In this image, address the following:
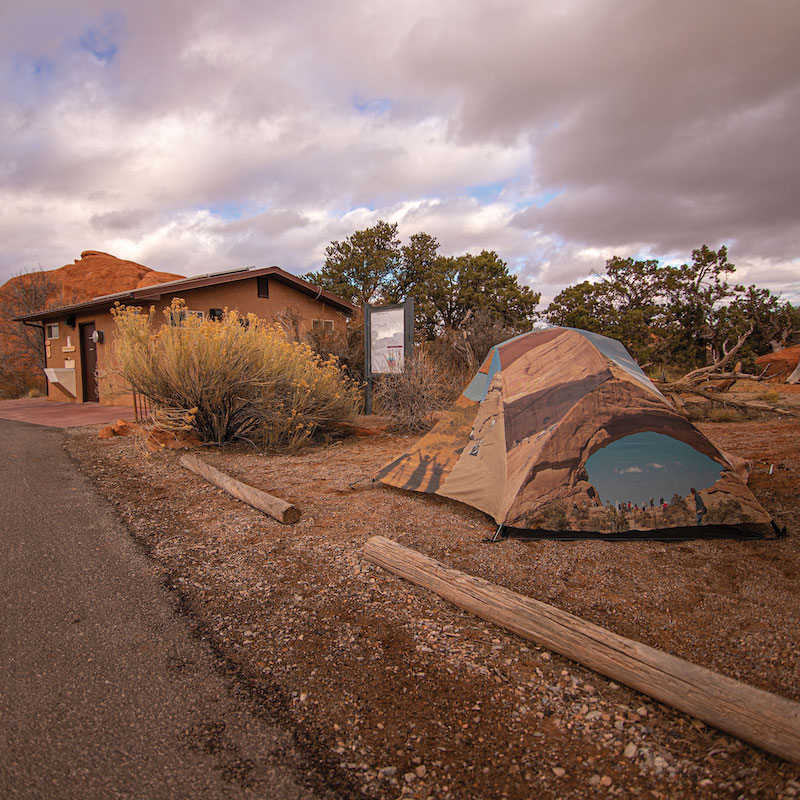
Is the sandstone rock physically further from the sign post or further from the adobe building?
the adobe building

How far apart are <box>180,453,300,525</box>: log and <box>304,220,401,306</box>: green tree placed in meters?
22.9

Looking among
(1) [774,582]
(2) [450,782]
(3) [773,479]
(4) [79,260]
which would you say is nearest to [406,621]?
(2) [450,782]

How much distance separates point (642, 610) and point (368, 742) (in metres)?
1.80

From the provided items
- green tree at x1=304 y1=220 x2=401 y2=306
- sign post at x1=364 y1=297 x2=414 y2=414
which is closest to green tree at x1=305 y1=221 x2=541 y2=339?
green tree at x1=304 y1=220 x2=401 y2=306

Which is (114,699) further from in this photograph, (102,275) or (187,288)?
(102,275)

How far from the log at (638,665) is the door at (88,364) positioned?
1871 centimetres

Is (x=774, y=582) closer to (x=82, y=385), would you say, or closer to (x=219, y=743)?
(x=219, y=743)

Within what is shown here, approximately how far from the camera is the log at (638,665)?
5.92ft

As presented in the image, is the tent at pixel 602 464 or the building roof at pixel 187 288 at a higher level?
the building roof at pixel 187 288

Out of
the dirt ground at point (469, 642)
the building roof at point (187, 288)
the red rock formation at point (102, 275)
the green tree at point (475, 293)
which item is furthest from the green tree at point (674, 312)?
the red rock formation at point (102, 275)

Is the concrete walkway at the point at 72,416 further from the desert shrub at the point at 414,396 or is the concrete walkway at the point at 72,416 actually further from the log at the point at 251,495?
the log at the point at 251,495

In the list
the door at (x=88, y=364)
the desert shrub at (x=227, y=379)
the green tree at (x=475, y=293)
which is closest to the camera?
the desert shrub at (x=227, y=379)

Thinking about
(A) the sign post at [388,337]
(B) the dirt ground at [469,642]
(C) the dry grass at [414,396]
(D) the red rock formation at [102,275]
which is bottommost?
(B) the dirt ground at [469,642]

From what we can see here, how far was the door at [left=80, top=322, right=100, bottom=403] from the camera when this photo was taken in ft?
58.8
